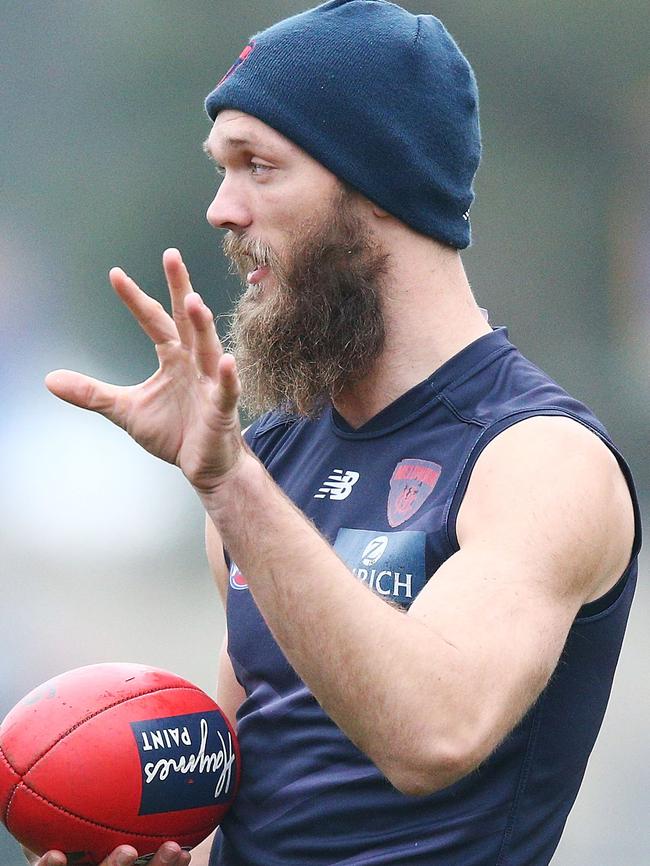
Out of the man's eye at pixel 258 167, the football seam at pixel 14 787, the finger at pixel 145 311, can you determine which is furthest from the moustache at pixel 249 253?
the football seam at pixel 14 787

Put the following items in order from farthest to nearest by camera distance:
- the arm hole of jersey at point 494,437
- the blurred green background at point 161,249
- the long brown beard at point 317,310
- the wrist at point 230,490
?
the blurred green background at point 161,249 < the long brown beard at point 317,310 < the arm hole of jersey at point 494,437 < the wrist at point 230,490

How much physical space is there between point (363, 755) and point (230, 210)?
1.06 m

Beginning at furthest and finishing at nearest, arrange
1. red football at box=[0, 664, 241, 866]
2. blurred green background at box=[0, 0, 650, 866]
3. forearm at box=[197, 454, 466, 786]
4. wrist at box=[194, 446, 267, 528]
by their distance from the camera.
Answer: blurred green background at box=[0, 0, 650, 866] < red football at box=[0, 664, 241, 866] < wrist at box=[194, 446, 267, 528] < forearm at box=[197, 454, 466, 786]

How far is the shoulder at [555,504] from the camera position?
6.94 ft

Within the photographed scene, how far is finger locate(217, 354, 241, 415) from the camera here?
194cm

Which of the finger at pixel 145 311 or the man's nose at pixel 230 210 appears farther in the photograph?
the man's nose at pixel 230 210

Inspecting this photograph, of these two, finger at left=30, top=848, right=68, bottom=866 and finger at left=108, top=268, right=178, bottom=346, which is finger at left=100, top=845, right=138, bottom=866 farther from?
finger at left=108, top=268, right=178, bottom=346

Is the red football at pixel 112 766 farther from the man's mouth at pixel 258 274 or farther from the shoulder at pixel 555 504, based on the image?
the man's mouth at pixel 258 274

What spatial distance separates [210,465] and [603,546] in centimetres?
64

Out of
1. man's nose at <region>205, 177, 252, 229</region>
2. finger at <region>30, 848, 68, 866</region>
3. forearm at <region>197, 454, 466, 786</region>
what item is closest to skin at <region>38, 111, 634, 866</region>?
forearm at <region>197, 454, 466, 786</region>

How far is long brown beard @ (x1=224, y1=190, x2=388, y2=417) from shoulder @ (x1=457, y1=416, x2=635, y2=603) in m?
0.47

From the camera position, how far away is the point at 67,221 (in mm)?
7887

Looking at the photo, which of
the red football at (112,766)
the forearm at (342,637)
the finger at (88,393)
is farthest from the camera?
the red football at (112,766)

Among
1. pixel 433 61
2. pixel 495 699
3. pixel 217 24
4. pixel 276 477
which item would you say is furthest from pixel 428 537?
pixel 217 24
